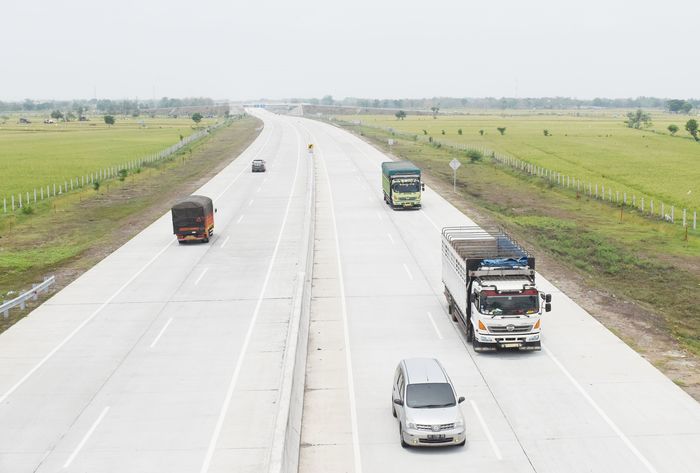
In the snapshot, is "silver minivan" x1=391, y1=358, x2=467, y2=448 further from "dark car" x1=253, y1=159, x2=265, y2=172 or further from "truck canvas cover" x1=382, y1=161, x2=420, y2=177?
"dark car" x1=253, y1=159, x2=265, y2=172

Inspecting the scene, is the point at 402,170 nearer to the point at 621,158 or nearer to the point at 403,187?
the point at 403,187

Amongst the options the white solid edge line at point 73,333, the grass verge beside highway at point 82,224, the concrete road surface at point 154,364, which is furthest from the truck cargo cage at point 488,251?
the grass verge beside highway at point 82,224

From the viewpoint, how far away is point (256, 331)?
89.1 ft

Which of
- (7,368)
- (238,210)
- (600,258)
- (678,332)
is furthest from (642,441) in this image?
(238,210)

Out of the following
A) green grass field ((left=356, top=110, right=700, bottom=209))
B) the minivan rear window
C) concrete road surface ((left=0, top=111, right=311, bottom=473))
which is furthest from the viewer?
green grass field ((left=356, top=110, right=700, bottom=209))

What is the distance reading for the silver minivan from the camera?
1752 centimetres

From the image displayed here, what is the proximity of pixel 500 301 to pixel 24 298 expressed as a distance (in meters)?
18.8

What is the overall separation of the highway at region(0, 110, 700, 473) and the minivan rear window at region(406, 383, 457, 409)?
1.04 meters

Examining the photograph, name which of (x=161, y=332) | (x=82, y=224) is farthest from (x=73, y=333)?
(x=82, y=224)

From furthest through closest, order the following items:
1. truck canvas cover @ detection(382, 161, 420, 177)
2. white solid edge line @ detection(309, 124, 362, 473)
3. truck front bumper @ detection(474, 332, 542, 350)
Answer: truck canvas cover @ detection(382, 161, 420, 177)
truck front bumper @ detection(474, 332, 542, 350)
white solid edge line @ detection(309, 124, 362, 473)

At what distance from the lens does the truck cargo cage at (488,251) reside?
2497 centimetres

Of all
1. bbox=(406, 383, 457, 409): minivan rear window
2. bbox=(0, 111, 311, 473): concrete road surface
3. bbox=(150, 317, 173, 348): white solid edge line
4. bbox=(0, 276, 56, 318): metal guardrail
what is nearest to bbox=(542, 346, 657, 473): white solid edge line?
bbox=(406, 383, 457, 409): minivan rear window

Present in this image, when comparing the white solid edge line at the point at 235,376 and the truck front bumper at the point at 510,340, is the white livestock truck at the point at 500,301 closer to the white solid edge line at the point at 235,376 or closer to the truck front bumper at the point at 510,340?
the truck front bumper at the point at 510,340

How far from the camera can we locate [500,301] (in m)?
23.8
